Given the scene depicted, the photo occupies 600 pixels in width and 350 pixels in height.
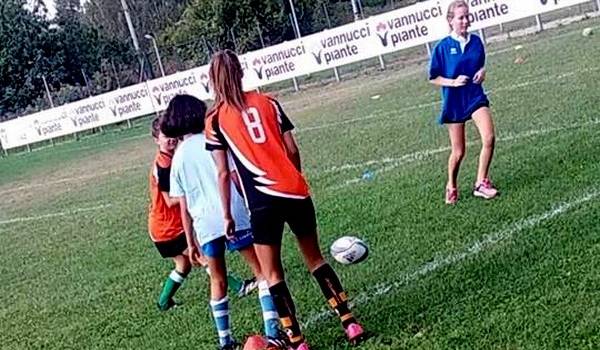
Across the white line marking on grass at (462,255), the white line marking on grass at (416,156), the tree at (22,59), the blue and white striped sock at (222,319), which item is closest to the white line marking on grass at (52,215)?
the white line marking on grass at (416,156)

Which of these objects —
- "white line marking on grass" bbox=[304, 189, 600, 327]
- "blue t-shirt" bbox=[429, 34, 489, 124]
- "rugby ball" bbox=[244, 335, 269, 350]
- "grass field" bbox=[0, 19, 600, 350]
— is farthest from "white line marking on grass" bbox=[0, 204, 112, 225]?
"rugby ball" bbox=[244, 335, 269, 350]

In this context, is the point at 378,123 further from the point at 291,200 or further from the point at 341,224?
the point at 291,200

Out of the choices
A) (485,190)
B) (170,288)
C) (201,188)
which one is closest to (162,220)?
(170,288)

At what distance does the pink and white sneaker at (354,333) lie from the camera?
5.49 metres

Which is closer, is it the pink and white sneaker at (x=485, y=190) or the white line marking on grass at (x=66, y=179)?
the pink and white sneaker at (x=485, y=190)

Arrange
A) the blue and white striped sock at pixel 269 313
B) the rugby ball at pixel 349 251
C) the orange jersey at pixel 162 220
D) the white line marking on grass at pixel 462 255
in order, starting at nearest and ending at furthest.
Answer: the blue and white striped sock at pixel 269 313 < the white line marking on grass at pixel 462 255 < the rugby ball at pixel 349 251 < the orange jersey at pixel 162 220

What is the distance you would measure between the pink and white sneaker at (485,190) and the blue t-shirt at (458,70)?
0.57 meters

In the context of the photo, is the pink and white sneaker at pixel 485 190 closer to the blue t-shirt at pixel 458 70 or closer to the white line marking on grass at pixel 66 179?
the blue t-shirt at pixel 458 70

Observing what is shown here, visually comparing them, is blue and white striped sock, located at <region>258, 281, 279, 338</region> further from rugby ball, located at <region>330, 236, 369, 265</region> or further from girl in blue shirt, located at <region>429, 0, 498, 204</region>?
girl in blue shirt, located at <region>429, 0, 498, 204</region>

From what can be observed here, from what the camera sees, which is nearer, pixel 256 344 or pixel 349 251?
pixel 256 344

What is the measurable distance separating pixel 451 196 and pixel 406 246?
4.16 feet

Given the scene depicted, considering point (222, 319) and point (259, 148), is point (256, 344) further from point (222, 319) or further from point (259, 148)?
point (259, 148)

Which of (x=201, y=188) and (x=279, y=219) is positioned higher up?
(x=201, y=188)

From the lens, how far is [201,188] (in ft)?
19.3
